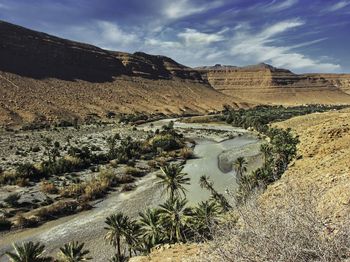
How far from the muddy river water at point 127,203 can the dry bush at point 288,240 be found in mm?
22957

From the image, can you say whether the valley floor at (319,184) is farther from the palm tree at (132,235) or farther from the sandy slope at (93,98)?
the sandy slope at (93,98)

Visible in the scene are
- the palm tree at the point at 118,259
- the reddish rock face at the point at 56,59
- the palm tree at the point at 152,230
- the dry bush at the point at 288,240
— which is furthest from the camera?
the reddish rock face at the point at 56,59

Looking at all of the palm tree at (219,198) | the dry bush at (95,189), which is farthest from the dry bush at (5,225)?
the palm tree at (219,198)

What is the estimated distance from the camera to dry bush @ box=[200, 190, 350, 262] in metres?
8.21

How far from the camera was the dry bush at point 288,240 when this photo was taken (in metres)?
8.21

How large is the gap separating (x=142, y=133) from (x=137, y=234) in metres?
64.0

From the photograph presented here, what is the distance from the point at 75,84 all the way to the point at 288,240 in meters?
147

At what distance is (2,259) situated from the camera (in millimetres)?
30875

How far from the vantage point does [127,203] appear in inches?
1686

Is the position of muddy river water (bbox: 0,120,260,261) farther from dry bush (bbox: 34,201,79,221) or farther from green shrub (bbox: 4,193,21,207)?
green shrub (bbox: 4,193,21,207)

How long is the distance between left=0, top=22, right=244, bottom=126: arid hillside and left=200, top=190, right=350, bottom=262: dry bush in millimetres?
98425

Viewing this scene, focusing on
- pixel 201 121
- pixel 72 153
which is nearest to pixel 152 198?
pixel 72 153

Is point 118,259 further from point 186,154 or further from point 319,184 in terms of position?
point 186,154

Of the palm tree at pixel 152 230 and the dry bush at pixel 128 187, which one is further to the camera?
the dry bush at pixel 128 187
